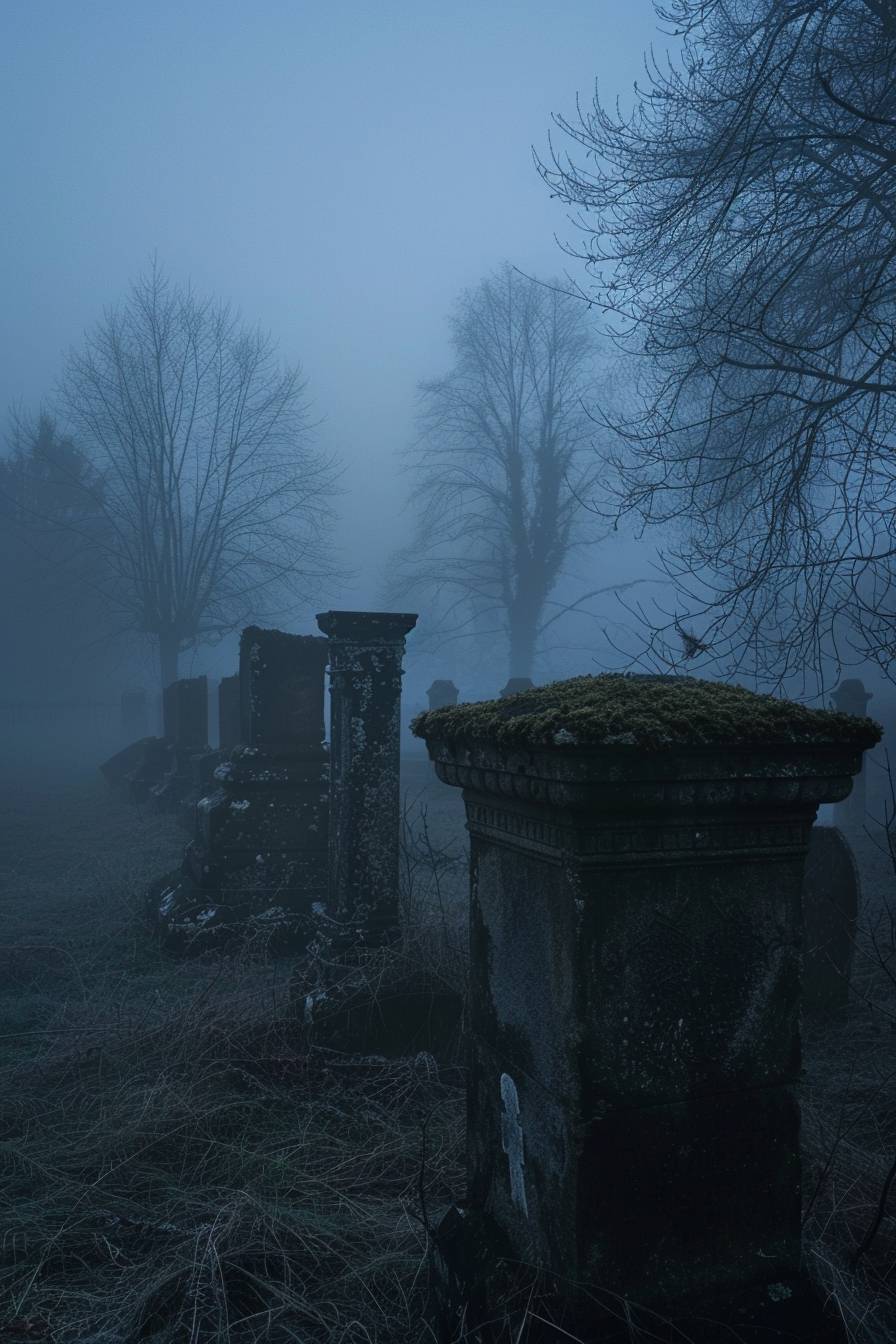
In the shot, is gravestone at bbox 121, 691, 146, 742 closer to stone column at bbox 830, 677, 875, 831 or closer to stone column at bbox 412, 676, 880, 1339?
stone column at bbox 830, 677, 875, 831

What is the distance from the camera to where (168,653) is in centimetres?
2086

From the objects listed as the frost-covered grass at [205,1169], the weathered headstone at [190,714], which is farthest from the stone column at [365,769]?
the weathered headstone at [190,714]

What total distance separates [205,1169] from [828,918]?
387 centimetres

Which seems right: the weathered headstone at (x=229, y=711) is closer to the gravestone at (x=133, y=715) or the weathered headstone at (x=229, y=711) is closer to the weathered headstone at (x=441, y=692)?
the weathered headstone at (x=441, y=692)

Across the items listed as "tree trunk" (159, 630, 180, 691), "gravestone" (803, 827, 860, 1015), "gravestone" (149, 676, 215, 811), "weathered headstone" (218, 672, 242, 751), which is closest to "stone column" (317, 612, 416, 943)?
"gravestone" (803, 827, 860, 1015)

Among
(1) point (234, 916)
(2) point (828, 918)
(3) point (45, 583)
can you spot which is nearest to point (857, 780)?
(2) point (828, 918)

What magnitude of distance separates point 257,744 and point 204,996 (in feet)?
9.92

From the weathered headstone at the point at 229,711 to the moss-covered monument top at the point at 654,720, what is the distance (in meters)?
13.0

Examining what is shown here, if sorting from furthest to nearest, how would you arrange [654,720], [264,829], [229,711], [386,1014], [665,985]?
[229,711] < [264,829] < [386,1014] < [665,985] < [654,720]

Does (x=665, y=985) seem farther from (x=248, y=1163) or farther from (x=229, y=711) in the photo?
(x=229, y=711)

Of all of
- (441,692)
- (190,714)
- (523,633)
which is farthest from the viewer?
(523,633)

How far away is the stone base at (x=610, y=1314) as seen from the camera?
73.2 inches

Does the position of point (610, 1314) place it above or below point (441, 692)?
below

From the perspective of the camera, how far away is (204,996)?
507 centimetres
